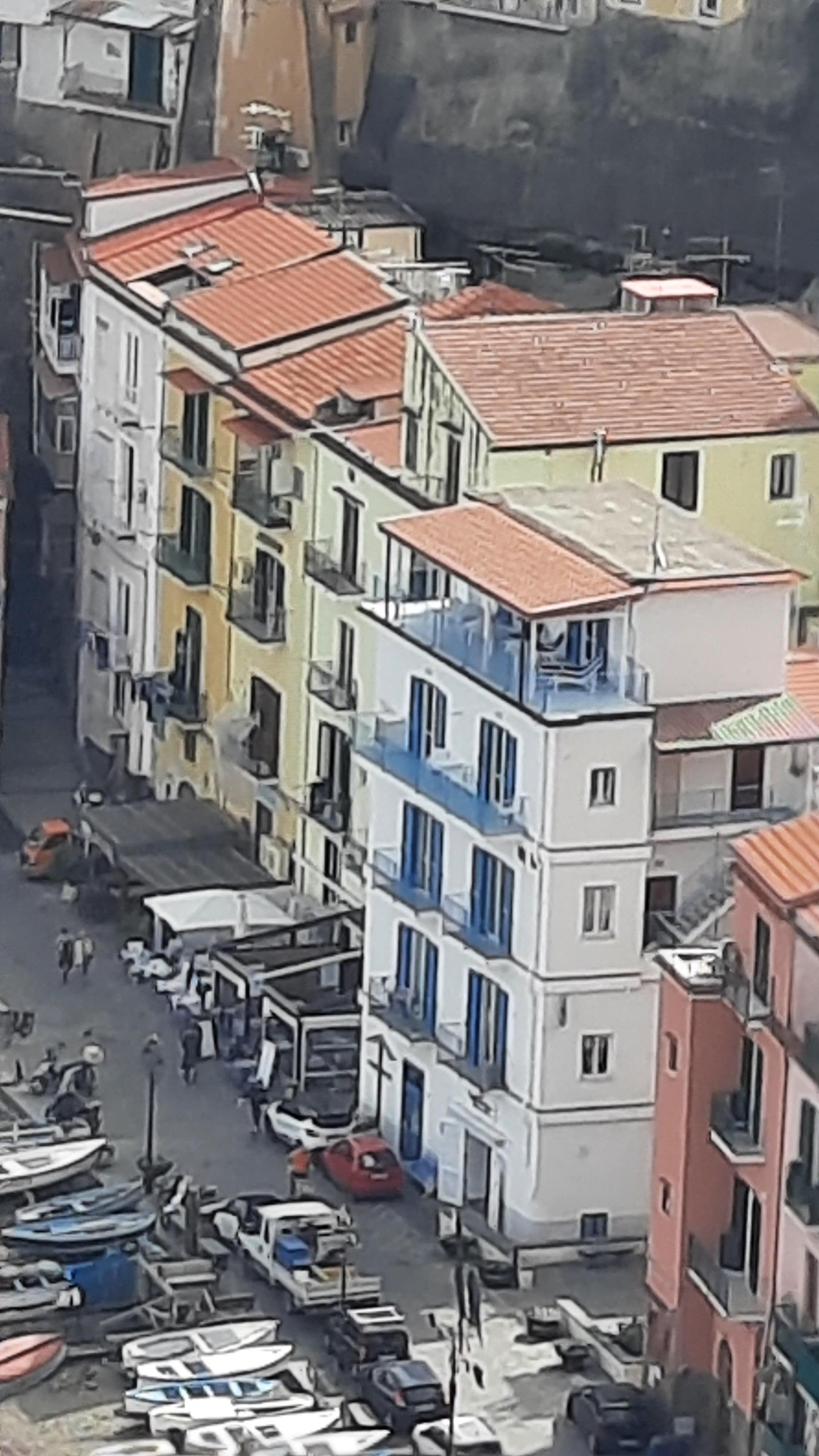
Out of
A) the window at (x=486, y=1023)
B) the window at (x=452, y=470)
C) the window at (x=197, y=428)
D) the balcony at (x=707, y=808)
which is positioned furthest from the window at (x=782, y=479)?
the window at (x=197, y=428)

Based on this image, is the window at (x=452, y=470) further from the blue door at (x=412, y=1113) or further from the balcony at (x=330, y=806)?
the blue door at (x=412, y=1113)

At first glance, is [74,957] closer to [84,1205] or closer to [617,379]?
[84,1205]

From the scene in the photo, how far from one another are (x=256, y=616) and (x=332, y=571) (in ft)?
10.8

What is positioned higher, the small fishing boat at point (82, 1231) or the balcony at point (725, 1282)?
the balcony at point (725, 1282)

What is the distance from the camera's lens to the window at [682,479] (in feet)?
253

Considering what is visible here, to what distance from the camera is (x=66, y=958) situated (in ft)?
268

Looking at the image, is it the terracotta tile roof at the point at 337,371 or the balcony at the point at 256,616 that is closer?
the terracotta tile roof at the point at 337,371

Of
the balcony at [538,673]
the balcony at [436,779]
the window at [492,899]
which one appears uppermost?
the balcony at [538,673]

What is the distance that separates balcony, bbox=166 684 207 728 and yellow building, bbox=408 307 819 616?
30.1 feet

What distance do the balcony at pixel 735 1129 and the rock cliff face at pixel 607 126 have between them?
27363 mm

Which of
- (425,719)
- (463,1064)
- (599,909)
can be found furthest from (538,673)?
(463,1064)

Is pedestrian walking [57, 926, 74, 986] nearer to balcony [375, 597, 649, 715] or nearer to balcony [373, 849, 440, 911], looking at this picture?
balcony [373, 849, 440, 911]

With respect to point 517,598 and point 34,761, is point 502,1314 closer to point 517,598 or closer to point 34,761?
point 517,598

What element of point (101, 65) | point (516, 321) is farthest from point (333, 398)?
point (101, 65)
